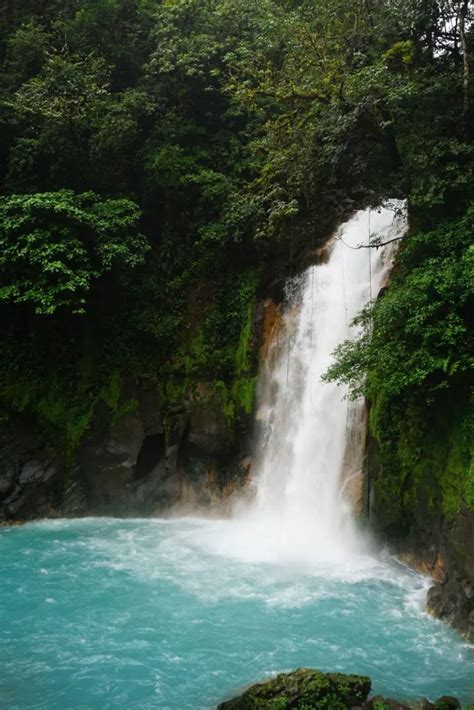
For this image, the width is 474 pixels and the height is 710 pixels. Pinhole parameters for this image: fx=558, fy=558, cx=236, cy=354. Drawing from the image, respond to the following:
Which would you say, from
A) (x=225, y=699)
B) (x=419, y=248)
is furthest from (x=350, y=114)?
(x=225, y=699)

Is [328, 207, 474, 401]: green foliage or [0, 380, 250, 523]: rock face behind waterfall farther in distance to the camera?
[0, 380, 250, 523]: rock face behind waterfall

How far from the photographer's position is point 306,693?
539 cm

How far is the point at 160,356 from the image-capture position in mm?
13844

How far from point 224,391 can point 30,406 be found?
4594 mm

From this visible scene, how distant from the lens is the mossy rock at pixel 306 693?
17.4ft

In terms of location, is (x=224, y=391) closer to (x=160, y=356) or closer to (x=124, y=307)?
(x=160, y=356)

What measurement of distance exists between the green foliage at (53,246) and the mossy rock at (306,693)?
326 inches

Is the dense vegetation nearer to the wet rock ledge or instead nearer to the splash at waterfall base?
the splash at waterfall base

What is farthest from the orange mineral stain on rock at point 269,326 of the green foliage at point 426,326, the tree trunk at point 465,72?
the tree trunk at point 465,72

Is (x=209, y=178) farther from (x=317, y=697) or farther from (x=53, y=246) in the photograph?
(x=317, y=697)

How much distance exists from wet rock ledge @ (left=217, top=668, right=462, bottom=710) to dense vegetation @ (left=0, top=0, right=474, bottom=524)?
3.03 m

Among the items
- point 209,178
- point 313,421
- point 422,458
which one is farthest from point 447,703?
point 209,178

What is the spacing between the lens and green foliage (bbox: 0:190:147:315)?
1199 centimetres

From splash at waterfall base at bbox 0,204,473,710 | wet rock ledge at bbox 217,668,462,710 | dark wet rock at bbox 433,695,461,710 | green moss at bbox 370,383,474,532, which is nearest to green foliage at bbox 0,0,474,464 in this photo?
green moss at bbox 370,383,474,532
